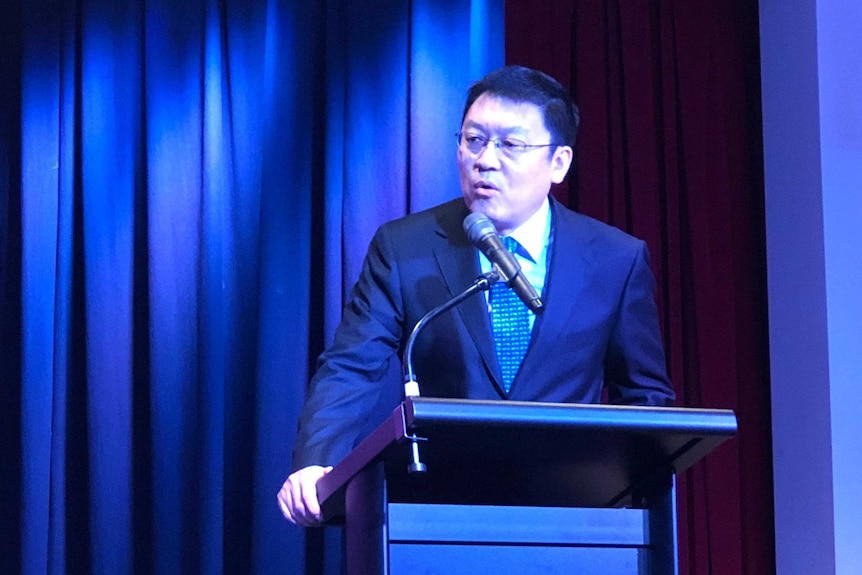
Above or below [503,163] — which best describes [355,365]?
below

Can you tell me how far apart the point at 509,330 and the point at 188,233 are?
50.0 inches

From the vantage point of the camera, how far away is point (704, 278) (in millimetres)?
3500

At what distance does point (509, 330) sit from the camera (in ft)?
7.30

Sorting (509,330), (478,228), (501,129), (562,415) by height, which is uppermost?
(501,129)

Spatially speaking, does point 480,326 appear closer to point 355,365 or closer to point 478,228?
point 355,365

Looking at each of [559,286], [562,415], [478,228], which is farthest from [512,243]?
[562,415]

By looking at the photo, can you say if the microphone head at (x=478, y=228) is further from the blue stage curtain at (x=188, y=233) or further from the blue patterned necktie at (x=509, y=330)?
the blue stage curtain at (x=188, y=233)

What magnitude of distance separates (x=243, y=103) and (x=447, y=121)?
1.88ft

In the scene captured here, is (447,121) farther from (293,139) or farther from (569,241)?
(569,241)

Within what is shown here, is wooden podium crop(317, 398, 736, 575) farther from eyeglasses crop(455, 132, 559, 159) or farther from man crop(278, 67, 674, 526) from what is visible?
eyeglasses crop(455, 132, 559, 159)

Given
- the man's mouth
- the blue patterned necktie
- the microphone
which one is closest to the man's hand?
the microphone

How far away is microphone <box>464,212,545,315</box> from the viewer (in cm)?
169

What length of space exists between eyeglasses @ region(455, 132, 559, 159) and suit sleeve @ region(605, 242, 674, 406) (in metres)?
0.34

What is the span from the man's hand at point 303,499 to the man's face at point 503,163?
2.27 feet
